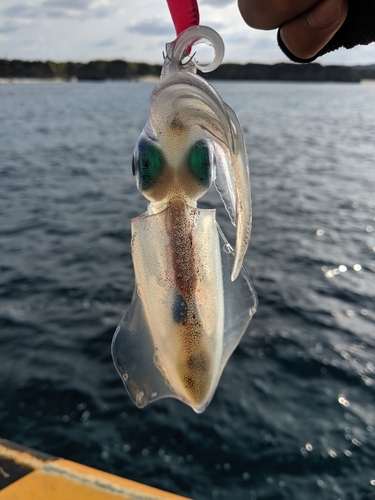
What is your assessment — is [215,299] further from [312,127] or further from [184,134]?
[312,127]

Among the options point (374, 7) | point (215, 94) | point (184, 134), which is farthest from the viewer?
point (374, 7)

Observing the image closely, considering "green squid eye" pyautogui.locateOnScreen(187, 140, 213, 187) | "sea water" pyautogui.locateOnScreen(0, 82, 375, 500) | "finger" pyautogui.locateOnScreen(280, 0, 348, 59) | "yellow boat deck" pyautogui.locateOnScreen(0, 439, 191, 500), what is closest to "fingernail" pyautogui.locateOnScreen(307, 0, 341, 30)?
"finger" pyautogui.locateOnScreen(280, 0, 348, 59)

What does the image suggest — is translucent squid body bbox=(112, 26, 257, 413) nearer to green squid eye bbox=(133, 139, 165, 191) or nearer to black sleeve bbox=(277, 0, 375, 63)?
green squid eye bbox=(133, 139, 165, 191)

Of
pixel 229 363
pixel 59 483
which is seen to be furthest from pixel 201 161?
pixel 229 363

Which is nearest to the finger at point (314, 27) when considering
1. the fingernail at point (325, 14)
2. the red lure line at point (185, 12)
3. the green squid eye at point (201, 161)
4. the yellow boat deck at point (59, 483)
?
the fingernail at point (325, 14)

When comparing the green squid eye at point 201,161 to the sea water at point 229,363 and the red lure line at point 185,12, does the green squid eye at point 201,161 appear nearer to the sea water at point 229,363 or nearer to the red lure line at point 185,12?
the red lure line at point 185,12

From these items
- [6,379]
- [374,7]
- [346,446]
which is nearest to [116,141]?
[6,379]
